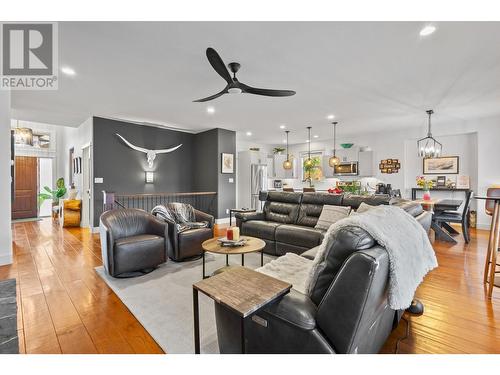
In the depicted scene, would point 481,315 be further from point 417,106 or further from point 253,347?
point 417,106

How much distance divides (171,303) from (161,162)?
5.07 meters

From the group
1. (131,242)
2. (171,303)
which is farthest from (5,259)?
(171,303)

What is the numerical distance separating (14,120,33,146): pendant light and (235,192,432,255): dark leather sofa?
7895 millimetres

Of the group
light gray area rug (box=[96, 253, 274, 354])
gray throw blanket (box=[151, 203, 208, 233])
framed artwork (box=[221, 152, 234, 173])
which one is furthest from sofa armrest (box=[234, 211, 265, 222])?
framed artwork (box=[221, 152, 234, 173])

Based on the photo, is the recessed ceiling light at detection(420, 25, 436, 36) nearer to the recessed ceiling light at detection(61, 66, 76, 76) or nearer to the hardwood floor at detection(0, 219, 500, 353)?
the hardwood floor at detection(0, 219, 500, 353)

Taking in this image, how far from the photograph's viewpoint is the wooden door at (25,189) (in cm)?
740

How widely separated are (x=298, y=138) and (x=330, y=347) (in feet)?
25.0

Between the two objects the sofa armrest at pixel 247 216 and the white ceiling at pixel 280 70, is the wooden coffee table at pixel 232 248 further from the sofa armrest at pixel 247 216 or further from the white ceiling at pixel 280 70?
the white ceiling at pixel 280 70

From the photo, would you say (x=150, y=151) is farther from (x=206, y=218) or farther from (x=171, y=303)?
(x=171, y=303)

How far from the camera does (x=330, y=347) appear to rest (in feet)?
3.72

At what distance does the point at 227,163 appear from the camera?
683 centimetres

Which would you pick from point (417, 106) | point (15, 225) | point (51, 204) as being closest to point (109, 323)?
point (417, 106)

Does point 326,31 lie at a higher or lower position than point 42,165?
higher
